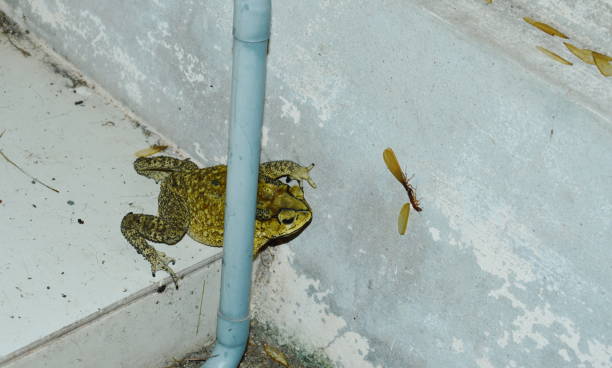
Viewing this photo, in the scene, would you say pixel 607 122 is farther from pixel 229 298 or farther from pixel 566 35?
pixel 229 298

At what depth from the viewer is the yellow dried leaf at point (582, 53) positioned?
243 centimetres

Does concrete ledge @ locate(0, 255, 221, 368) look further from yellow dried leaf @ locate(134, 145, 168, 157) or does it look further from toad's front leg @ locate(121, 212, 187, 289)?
yellow dried leaf @ locate(134, 145, 168, 157)

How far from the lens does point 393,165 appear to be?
2646 millimetres

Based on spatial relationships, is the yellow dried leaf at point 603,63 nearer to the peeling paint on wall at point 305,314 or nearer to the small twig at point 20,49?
the peeling paint on wall at point 305,314

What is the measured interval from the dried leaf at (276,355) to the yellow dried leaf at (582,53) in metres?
Answer: 1.61

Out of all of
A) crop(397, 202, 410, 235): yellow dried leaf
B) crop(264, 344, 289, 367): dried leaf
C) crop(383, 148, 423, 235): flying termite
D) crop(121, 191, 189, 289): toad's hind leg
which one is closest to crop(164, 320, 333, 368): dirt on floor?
crop(264, 344, 289, 367): dried leaf

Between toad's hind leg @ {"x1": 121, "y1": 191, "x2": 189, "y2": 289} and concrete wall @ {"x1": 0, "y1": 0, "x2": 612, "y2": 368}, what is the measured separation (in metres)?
0.36

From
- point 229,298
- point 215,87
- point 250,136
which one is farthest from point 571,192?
point 215,87

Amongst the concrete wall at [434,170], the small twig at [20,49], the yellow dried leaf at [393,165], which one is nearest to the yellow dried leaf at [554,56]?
the concrete wall at [434,170]

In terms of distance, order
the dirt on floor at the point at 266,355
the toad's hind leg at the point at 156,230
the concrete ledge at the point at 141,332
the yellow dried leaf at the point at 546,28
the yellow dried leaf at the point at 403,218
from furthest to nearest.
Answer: the dirt on floor at the point at 266,355
the toad's hind leg at the point at 156,230
the concrete ledge at the point at 141,332
the yellow dried leaf at the point at 403,218
the yellow dried leaf at the point at 546,28

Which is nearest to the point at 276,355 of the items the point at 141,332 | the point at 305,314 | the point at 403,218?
the point at 305,314

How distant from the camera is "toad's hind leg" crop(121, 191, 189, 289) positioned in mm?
3086

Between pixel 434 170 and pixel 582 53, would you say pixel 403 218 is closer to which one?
pixel 434 170

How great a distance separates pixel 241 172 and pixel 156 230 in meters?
0.74
